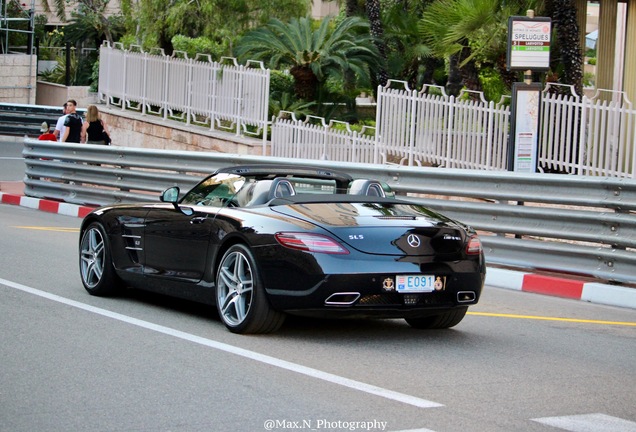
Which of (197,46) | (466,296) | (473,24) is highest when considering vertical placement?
(197,46)

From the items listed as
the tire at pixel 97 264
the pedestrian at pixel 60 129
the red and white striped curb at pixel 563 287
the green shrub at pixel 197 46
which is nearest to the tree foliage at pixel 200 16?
the green shrub at pixel 197 46

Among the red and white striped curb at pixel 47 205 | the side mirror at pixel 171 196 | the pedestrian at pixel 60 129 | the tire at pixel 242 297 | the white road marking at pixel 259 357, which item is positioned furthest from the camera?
the pedestrian at pixel 60 129

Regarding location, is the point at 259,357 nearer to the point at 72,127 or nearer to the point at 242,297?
the point at 242,297

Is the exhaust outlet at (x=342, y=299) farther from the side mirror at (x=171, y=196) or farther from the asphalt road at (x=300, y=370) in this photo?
the side mirror at (x=171, y=196)

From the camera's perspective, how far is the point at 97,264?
10.2 m

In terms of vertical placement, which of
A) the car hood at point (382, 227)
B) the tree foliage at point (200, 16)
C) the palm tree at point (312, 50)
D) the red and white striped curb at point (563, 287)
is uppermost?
the tree foliage at point (200, 16)

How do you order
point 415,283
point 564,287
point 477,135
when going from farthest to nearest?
1. point 477,135
2. point 564,287
3. point 415,283

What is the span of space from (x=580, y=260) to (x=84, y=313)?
5464 mm

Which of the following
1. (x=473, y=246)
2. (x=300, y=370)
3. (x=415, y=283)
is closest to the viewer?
(x=300, y=370)

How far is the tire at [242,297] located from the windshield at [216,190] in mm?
679

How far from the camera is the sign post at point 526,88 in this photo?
47.8 ft

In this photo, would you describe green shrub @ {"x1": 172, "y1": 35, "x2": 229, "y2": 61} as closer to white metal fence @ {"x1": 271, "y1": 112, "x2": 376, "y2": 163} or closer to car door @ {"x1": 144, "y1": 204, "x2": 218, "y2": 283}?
white metal fence @ {"x1": 271, "y1": 112, "x2": 376, "y2": 163}

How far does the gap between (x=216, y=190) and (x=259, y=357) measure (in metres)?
2.14

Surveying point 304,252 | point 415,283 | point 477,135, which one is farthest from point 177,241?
point 477,135
